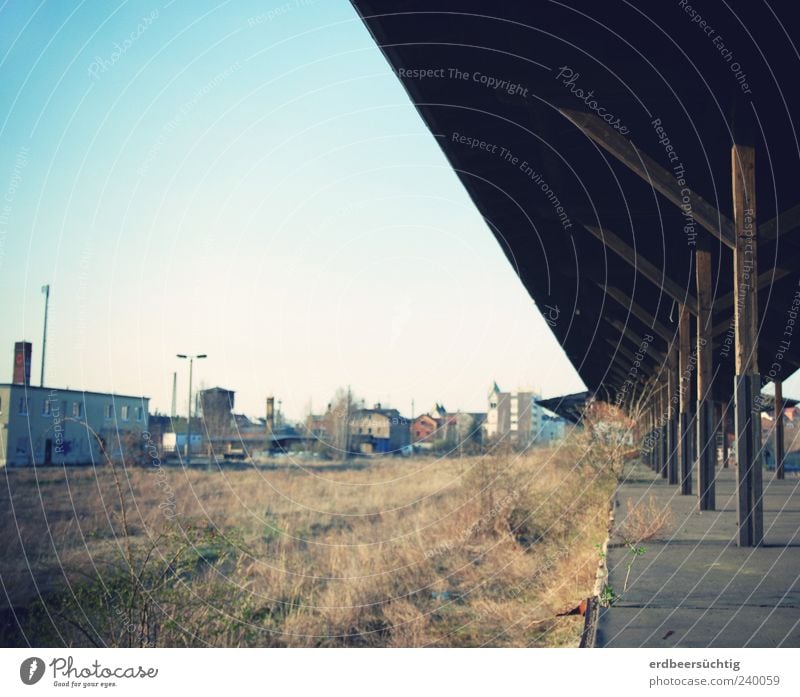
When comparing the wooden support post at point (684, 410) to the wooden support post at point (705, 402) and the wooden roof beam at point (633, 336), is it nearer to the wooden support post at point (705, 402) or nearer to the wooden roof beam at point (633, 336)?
the wooden support post at point (705, 402)

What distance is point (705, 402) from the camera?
1324 centimetres

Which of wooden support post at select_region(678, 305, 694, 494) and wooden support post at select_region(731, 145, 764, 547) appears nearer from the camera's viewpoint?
wooden support post at select_region(731, 145, 764, 547)

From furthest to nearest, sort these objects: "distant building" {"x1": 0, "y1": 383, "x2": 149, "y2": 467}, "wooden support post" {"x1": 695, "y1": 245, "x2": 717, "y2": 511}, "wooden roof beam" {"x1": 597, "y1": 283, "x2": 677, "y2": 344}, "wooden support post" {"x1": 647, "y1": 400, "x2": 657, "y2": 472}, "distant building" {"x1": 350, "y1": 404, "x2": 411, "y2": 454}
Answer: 1. "distant building" {"x1": 350, "y1": 404, "x2": 411, "y2": 454}
2. "distant building" {"x1": 0, "y1": 383, "x2": 149, "y2": 467}
3. "wooden support post" {"x1": 647, "y1": 400, "x2": 657, "y2": 472}
4. "wooden roof beam" {"x1": 597, "y1": 283, "x2": 677, "y2": 344}
5. "wooden support post" {"x1": 695, "y1": 245, "x2": 717, "y2": 511}

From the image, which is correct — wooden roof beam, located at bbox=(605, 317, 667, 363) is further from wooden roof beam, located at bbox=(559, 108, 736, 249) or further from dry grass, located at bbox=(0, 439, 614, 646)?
wooden roof beam, located at bbox=(559, 108, 736, 249)

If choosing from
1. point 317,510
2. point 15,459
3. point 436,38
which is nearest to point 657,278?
point 436,38

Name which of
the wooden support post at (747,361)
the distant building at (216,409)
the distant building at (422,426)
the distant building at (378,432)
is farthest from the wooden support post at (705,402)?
the distant building at (422,426)

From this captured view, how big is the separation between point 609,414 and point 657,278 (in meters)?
8.63

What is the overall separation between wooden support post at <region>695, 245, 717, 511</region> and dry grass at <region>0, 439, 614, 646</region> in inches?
72.7

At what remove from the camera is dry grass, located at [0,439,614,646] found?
31.0 ft

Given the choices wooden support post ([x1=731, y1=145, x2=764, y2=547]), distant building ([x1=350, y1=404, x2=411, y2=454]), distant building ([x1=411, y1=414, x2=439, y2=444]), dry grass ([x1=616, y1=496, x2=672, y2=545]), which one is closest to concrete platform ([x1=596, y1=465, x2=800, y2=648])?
dry grass ([x1=616, y1=496, x2=672, y2=545])

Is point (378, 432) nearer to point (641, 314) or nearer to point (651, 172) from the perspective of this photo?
point (641, 314)

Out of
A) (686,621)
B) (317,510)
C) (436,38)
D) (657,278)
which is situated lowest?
(317,510)

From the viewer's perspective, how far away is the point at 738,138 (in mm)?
9133

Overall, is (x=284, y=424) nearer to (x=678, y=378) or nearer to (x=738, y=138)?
(x=678, y=378)
